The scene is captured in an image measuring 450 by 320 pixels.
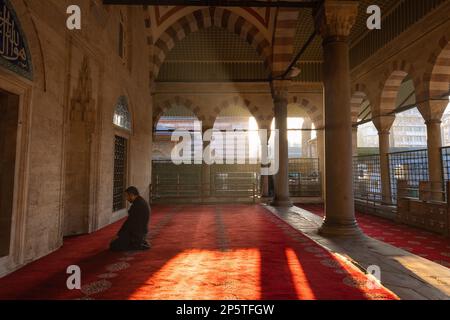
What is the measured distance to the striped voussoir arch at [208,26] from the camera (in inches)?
359

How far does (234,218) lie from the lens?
265 inches

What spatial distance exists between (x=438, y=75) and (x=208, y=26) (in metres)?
6.68

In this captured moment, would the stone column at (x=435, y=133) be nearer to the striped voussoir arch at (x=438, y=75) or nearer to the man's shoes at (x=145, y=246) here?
the striped voussoir arch at (x=438, y=75)

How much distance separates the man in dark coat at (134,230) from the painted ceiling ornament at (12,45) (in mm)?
1885

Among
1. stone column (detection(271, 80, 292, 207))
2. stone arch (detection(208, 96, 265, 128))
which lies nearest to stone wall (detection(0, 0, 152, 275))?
stone column (detection(271, 80, 292, 207))

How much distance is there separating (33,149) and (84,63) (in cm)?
201

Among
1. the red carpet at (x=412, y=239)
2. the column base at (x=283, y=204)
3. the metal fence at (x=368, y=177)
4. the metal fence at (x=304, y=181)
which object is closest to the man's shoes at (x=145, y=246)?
the red carpet at (x=412, y=239)

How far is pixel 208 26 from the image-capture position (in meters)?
9.66

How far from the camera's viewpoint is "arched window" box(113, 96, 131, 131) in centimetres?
630

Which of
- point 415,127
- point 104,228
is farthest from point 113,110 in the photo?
point 415,127

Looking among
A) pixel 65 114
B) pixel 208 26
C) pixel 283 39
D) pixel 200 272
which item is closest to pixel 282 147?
pixel 283 39

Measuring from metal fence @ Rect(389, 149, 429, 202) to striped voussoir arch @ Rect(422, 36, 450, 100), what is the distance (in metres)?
1.40
